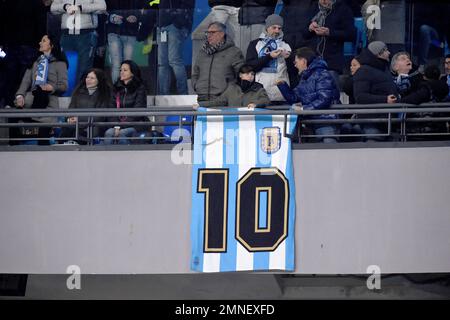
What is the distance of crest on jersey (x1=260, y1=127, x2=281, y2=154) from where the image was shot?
9.62m

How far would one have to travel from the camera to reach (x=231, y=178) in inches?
378

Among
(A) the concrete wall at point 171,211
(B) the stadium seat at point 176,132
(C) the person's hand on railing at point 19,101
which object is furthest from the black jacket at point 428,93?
(C) the person's hand on railing at point 19,101

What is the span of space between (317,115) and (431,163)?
3.82 ft

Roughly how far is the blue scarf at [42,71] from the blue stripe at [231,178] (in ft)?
8.48

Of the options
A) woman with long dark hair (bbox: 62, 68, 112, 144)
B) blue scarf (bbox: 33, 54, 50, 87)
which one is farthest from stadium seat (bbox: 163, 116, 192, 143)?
blue scarf (bbox: 33, 54, 50, 87)

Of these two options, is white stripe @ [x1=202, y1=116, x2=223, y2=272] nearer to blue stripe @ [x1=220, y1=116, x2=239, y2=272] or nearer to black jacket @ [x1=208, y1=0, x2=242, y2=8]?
blue stripe @ [x1=220, y1=116, x2=239, y2=272]

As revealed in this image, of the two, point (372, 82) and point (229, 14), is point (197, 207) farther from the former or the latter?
point (229, 14)

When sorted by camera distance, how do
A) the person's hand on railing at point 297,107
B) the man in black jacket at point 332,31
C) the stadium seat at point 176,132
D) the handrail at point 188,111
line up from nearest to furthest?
1. the handrail at point 188,111
2. the person's hand on railing at point 297,107
3. the stadium seat at point 176,132
4. the man in black jacket at point 332,31

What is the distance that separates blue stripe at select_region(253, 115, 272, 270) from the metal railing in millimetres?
86

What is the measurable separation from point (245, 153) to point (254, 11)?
280 centimetres

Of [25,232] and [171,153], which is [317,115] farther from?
[25,232]

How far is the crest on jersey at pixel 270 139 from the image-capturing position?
379 inches

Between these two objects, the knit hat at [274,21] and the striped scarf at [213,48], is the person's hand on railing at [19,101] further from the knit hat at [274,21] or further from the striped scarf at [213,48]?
the knit hat at [274,21]
